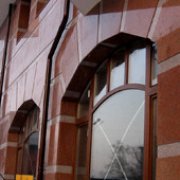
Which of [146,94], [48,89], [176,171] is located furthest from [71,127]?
[176,171]

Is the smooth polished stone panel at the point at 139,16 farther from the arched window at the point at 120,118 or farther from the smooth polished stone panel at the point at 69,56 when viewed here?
the smooth polished stone panel at the point at 69,56

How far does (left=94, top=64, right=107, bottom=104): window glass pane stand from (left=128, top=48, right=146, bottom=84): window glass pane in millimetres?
419

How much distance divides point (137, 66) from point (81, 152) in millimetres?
1079

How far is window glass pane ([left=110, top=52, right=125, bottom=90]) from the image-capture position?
3.65 metres

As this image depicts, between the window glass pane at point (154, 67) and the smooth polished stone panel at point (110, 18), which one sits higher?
A: the smooth polished stone panel at point (110, 18)

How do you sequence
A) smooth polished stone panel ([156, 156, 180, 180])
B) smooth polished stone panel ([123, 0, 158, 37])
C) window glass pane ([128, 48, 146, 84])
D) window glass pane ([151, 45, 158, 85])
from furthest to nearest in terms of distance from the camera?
window glass pane ([128, 48, 146, 84]) → window glass pane ([151, 45, 158, 85]) → smooth polished stone panel ([123, 0, 158, 37]) → smooth polished stone panel ([156, 156, 180, 180])

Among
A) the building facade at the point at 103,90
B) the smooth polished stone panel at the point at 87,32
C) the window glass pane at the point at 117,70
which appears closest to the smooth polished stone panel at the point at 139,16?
the building facade at the point at 103,90

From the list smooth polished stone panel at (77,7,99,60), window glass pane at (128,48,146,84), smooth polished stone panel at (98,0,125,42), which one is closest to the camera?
window glass pane at (128,48,146,84)

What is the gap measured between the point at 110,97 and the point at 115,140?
38cm

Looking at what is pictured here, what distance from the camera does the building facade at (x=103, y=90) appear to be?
2740mm

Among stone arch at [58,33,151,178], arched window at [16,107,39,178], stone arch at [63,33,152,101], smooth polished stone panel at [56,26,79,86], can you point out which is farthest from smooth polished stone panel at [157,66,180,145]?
arched window at [16,107,39,178]

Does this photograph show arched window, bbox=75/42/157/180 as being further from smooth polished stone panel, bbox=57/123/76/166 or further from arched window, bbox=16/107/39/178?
arched window, bbox=16/107/39/178

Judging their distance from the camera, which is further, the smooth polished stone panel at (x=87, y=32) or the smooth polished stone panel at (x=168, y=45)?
the smooth polished stone panel at (x=87, y=32)

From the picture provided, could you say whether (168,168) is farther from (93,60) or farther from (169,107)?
(93,60)
